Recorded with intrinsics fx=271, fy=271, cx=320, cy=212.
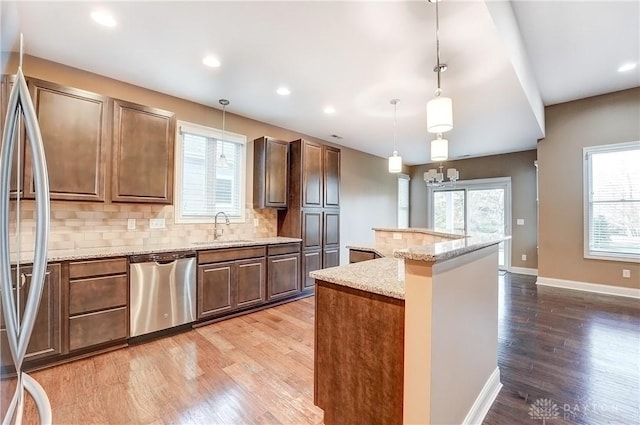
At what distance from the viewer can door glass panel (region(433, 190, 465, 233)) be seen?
23.6 ft

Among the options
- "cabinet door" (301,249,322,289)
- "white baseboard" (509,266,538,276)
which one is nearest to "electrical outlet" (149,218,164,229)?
"cabinet door" (301,249,322,289)

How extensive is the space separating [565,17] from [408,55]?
170cm

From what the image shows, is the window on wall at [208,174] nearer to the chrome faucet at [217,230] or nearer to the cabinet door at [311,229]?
the chrome faucet at [217,230]

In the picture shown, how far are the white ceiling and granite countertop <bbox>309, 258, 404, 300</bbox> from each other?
165 centimetres

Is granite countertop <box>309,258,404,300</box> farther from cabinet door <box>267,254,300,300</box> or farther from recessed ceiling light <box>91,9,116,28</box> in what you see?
recessed ceiling light <box>91,9,116,28</box>

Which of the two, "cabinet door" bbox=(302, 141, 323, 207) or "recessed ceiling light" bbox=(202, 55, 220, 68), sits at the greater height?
"recessed ceiling light" bbox=(202, 55, 220, 68)

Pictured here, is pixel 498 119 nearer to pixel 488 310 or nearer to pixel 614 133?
pixel 614 133

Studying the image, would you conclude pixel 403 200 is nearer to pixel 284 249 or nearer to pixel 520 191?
pixel 520 191

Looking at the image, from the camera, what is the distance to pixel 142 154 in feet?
9.55

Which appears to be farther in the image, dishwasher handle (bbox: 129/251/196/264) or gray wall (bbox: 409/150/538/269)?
gray wall (bbox: 409/150/538/269)

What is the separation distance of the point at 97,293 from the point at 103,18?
228 cm

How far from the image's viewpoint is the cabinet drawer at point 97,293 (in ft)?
7.64

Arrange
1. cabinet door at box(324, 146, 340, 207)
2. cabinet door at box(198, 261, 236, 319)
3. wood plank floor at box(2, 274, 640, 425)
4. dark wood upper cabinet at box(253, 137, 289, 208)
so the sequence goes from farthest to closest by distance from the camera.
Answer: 1. cabinet door at box(324, 146, 340, 207)
2. dark wood upper cabinet at box(253, 137, 289, 208)
3. cabinet door at box(198, 261, 236, 319)
4. wood plank floor at box(2, 274, 640, 425)

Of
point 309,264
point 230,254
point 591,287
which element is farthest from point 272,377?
point 591,287
